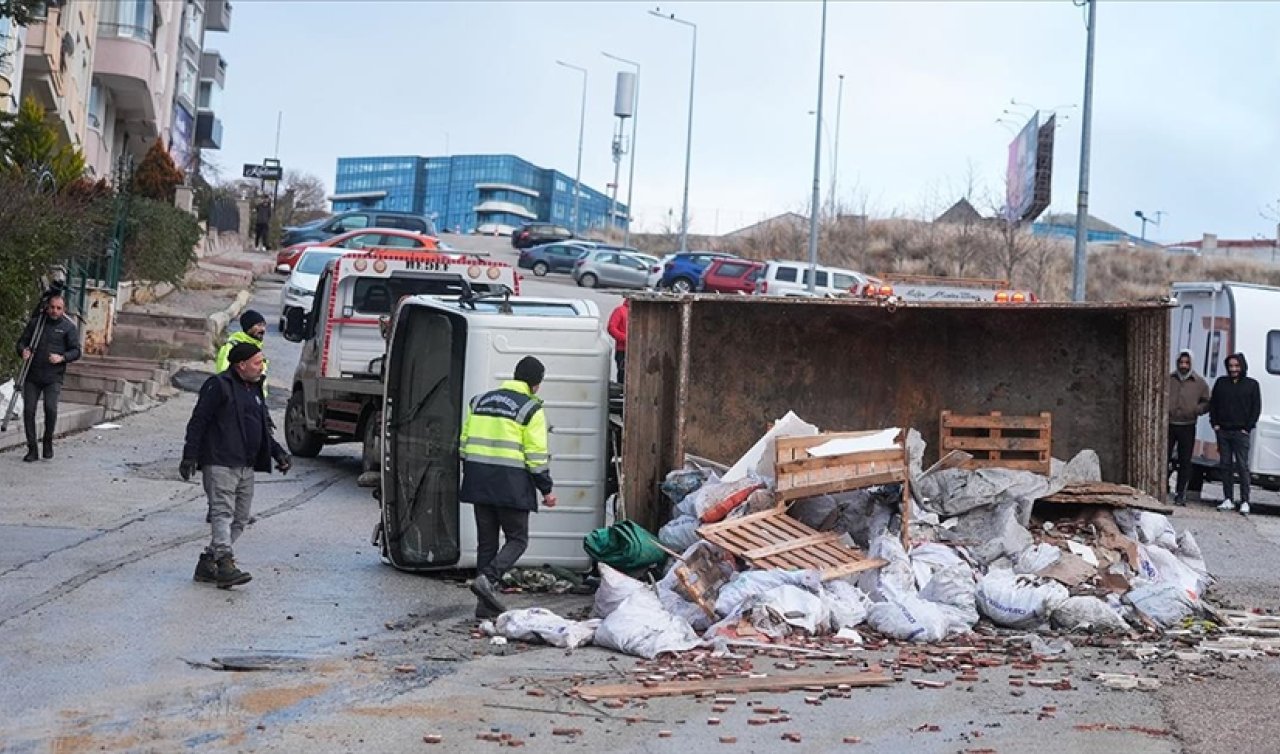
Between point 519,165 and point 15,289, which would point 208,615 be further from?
point 519,165

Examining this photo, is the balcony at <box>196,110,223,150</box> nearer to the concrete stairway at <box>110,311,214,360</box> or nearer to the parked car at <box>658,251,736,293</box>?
the parked car at <box>658,251,736,293</box>

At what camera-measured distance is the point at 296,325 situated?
18.1 metres

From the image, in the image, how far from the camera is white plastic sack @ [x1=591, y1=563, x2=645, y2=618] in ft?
33.7

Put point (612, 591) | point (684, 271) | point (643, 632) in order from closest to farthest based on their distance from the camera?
point (643, 632)
point (612, 591)
point (684, 271)

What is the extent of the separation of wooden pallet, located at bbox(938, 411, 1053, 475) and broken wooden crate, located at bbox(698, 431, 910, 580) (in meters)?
1.24

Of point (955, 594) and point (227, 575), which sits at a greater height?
point (955, 594)

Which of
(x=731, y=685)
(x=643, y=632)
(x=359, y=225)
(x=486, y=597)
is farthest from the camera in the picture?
(x=359, y=225)

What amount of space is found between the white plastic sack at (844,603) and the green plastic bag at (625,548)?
130 centimetres

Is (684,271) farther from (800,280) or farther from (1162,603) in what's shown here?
(1162,603)

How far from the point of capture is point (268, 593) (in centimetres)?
1091

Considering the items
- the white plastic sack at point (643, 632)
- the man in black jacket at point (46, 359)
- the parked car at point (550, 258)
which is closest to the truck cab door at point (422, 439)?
the white plastic sack at point (643, 632)

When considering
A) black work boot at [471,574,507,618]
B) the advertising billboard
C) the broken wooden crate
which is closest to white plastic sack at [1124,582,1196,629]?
the broken wooden crate

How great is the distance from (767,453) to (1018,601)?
7.31ft

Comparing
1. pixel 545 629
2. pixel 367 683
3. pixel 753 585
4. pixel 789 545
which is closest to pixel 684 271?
pixel 789 545
